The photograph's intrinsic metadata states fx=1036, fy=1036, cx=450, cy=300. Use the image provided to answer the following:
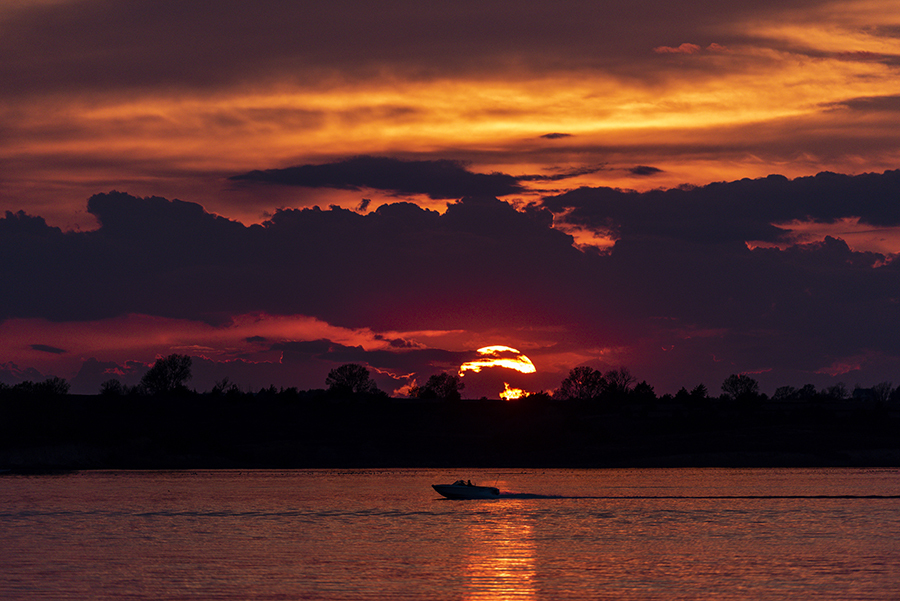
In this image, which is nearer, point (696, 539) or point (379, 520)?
point (696, 539)

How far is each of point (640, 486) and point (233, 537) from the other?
261 ft

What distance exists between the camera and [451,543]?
78.7m

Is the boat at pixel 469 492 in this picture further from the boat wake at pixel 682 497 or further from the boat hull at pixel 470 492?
the boat wake at pixel 682 497

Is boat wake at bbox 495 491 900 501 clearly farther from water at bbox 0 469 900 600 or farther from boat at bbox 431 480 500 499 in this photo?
boat at bbox 431 480 500 499

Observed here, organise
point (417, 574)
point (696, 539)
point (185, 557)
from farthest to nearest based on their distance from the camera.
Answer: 1. point (696, 539)
2. point (185, 557)
3. point (417, 574)

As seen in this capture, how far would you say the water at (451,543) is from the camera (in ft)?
187

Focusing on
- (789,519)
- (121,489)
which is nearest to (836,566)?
(789,519)

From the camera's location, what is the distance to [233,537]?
3322 inches

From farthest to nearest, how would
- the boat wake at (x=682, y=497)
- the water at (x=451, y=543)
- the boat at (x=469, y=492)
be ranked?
the boat wake at (x=682, y=497) → the boat at (x=469, y=492) → the water at (x=451, y=543)

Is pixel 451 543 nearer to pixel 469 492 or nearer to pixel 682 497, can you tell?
pixel 469 492

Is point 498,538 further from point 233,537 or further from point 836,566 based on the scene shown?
point 836,566

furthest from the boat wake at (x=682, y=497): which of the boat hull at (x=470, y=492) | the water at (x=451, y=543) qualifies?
the boat hull at (x=470, y=492)

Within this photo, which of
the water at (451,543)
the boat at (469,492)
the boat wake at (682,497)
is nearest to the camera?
the water at (451,543)

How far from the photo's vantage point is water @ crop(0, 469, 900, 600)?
187ft
